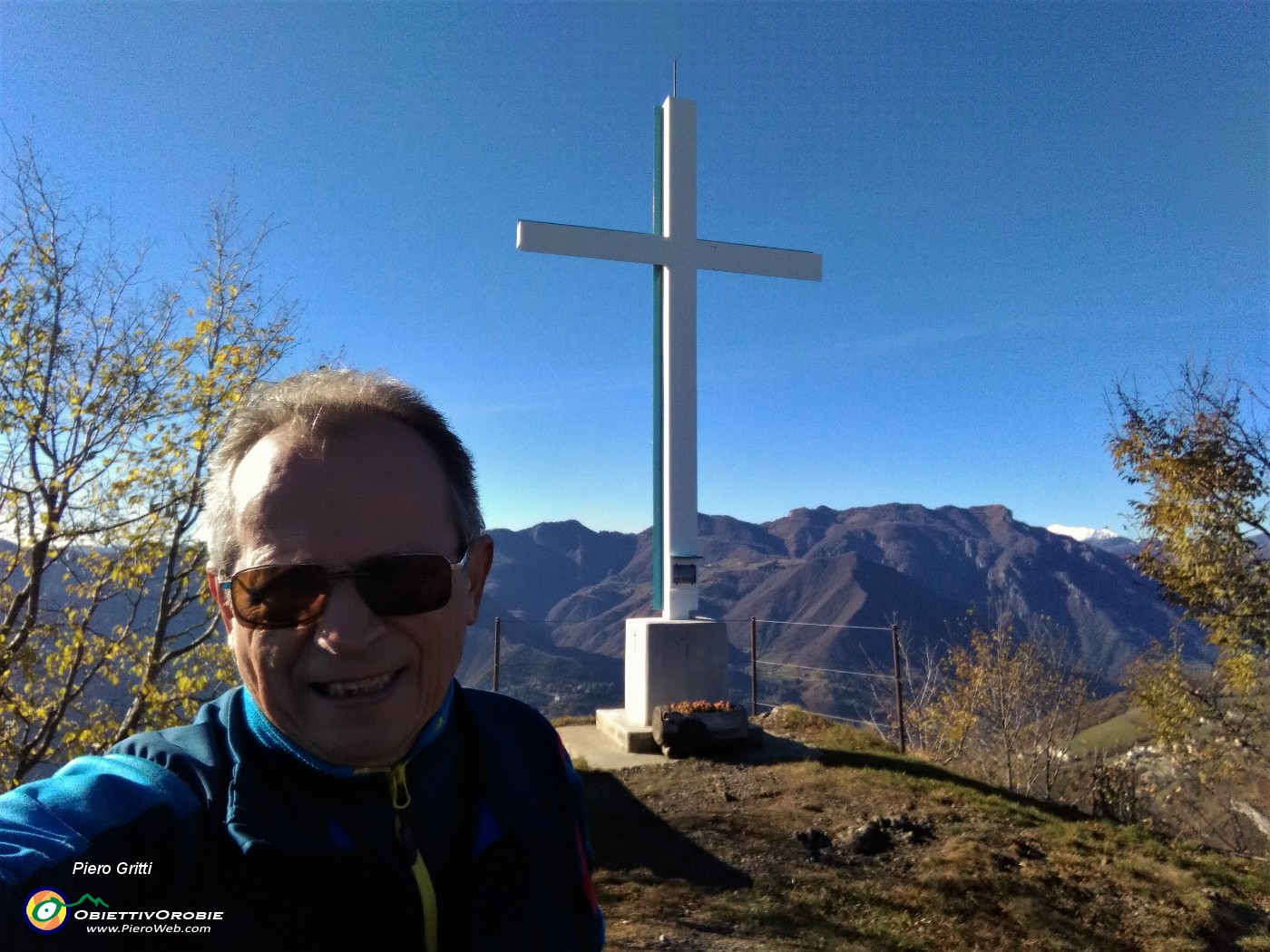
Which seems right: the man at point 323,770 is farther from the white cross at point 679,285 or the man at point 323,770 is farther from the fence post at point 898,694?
the fence post at point 898,694

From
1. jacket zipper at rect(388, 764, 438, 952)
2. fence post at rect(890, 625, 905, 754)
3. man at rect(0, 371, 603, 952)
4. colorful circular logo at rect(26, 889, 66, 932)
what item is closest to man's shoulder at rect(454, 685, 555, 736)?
man at rect(0, 371, 603, 952)

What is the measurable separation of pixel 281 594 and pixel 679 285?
800 centimetres

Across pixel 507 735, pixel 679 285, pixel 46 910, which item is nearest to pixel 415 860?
pixel 507 735

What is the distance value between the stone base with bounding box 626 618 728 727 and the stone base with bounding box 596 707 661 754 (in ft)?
0.49

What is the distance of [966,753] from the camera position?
1855 cm

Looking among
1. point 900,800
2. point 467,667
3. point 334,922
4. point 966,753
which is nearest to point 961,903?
point 900,800

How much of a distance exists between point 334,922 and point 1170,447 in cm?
1401

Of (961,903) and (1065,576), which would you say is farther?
(1065,576)

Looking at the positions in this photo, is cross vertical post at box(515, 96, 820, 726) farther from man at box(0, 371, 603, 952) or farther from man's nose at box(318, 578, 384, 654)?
man's nose at box(318, 578, 384, 654)

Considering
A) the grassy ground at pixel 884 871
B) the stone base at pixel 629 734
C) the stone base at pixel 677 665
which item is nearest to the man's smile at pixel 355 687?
the grassy ground at pixel 884 871

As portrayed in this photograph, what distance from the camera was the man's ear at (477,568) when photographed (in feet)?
4.37

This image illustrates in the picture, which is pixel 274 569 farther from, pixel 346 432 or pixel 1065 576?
pixel 1065 576

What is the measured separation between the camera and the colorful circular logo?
0.85 metres

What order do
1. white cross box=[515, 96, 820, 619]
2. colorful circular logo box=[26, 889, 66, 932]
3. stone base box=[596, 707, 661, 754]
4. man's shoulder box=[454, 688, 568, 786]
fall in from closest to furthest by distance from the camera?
1. colorful circular logo box=[26, 889, 66, 932]
2. man's shoulder box=[454, 688, 568, 786]
3. stone base box=[596, 707, 661, 754]
4. white cross box=[515, 96, 820, 619]
